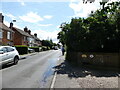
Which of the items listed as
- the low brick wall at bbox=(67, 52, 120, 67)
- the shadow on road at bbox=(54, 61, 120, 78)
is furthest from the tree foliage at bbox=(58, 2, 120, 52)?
the shadow on road at bbox=(54, 61, 120, 78)

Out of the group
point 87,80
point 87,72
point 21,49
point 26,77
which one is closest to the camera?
point 87,80

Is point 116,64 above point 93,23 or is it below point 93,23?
below

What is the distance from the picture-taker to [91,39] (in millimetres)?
12281

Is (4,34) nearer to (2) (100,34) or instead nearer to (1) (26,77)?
(2) (100,34)

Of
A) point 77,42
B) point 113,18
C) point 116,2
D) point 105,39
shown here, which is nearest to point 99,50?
point 105,39

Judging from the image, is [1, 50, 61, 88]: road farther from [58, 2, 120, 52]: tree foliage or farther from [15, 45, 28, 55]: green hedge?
[15, 45, 28, 55]: green hedge

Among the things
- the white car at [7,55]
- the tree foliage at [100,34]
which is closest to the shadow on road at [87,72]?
the tree foliage at [100,34]

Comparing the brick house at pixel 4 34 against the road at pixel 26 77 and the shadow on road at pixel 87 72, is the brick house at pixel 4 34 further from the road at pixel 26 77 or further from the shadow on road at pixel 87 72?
the shadow on road at pixel 87 72

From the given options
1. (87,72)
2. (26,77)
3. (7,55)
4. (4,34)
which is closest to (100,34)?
(87,72)

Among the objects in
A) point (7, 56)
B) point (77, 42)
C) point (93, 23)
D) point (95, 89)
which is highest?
point (93, 23)

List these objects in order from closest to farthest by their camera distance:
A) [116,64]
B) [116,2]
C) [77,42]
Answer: [116,2] < [116,64] < [77,42]

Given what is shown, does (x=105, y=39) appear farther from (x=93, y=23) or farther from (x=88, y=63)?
(x=88, y=63)

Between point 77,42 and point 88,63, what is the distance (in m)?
2.26

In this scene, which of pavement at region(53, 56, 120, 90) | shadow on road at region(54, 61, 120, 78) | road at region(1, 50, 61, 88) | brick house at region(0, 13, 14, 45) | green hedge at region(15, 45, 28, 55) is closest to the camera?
pavement at region(53, 56, 120, 90)
